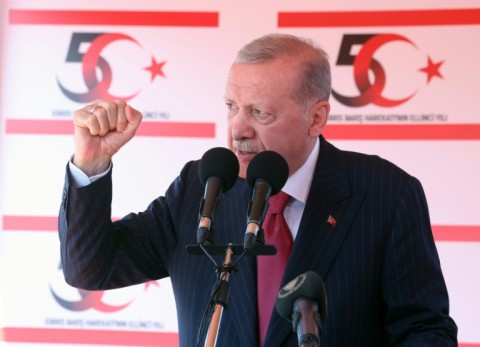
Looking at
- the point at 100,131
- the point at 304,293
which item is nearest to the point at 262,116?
the point at 100,131

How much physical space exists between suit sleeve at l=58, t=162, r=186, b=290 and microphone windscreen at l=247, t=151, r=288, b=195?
0.57m

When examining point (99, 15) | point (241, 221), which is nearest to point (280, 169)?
point (241, 221)

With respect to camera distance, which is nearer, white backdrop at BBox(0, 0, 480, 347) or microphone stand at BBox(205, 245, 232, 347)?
microphone stand at BBox(205, 245, 232, 347)

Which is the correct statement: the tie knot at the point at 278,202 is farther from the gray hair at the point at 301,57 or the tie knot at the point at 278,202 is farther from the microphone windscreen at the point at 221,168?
the microphone windscreen at the point at 221,168

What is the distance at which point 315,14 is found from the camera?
169 inches

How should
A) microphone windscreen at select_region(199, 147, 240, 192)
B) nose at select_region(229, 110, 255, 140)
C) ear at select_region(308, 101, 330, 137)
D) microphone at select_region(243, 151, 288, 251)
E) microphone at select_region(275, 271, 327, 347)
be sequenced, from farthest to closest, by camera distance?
1. ear at select_region(308, 101, 330, 137)
2. nose at select_region(229, 110, 255, 140)
3. microphone windscreen at select_region(199, 147, 240, 192)
4. microphone at select_region(243, 151, 288, 251)
5. microphone at select_region(275, 271, 327, 347)

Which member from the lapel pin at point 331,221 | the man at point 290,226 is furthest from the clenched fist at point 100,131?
the lapel pin at point 331,221

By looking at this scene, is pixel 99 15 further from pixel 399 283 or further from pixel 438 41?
pixel 399 283

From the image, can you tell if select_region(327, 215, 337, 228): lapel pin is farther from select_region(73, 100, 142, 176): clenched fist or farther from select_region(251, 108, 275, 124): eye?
select_region(73, 100, 142, 176): clenched fist

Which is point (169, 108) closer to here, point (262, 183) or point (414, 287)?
point (414, 287)

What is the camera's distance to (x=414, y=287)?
2.19 metres

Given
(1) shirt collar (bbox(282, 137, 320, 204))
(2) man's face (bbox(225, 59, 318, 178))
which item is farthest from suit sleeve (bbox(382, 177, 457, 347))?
(2) man's face (bbox(225, 59, 318, 178))

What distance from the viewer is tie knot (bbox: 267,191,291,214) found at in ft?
7.71

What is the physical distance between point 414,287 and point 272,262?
393mm
